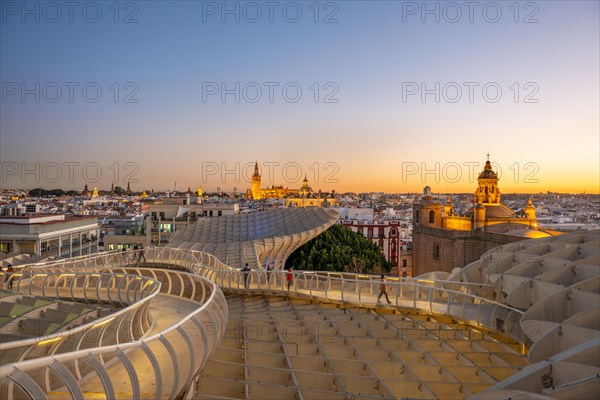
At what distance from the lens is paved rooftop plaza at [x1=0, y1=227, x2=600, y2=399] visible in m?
5.43

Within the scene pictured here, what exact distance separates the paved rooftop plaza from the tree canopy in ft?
58.7

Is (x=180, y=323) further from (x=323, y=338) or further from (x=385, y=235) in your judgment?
(x=385, y=235)

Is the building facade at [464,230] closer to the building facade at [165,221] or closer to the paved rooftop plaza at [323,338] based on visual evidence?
the building facade at [165,221]

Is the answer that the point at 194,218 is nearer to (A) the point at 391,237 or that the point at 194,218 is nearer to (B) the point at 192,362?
(A) the point at 391,237

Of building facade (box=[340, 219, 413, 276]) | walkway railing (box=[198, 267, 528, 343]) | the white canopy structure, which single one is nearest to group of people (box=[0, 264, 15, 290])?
walkway railing (box=[198, 267, 528, 343])

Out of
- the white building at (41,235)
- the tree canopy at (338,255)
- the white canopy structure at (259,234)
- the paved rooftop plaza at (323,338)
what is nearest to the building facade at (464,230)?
the tree canopy at (338,255)

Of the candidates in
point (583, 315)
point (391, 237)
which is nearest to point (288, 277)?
point (583, 315)

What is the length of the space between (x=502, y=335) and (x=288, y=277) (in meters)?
6.97

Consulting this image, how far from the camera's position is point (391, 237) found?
224 ft

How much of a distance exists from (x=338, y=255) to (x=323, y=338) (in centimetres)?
2375

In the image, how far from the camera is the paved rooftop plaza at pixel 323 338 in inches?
214

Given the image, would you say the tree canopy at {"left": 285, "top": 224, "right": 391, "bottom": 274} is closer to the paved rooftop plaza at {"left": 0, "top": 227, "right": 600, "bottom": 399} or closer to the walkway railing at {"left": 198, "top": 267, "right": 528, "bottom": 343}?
the walkway railing at {"left": 198, "top": 267, "right": 528, "bottom": 343}

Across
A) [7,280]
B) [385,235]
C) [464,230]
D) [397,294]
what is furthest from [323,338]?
[385,235]

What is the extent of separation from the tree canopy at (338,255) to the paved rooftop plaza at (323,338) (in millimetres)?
17902
